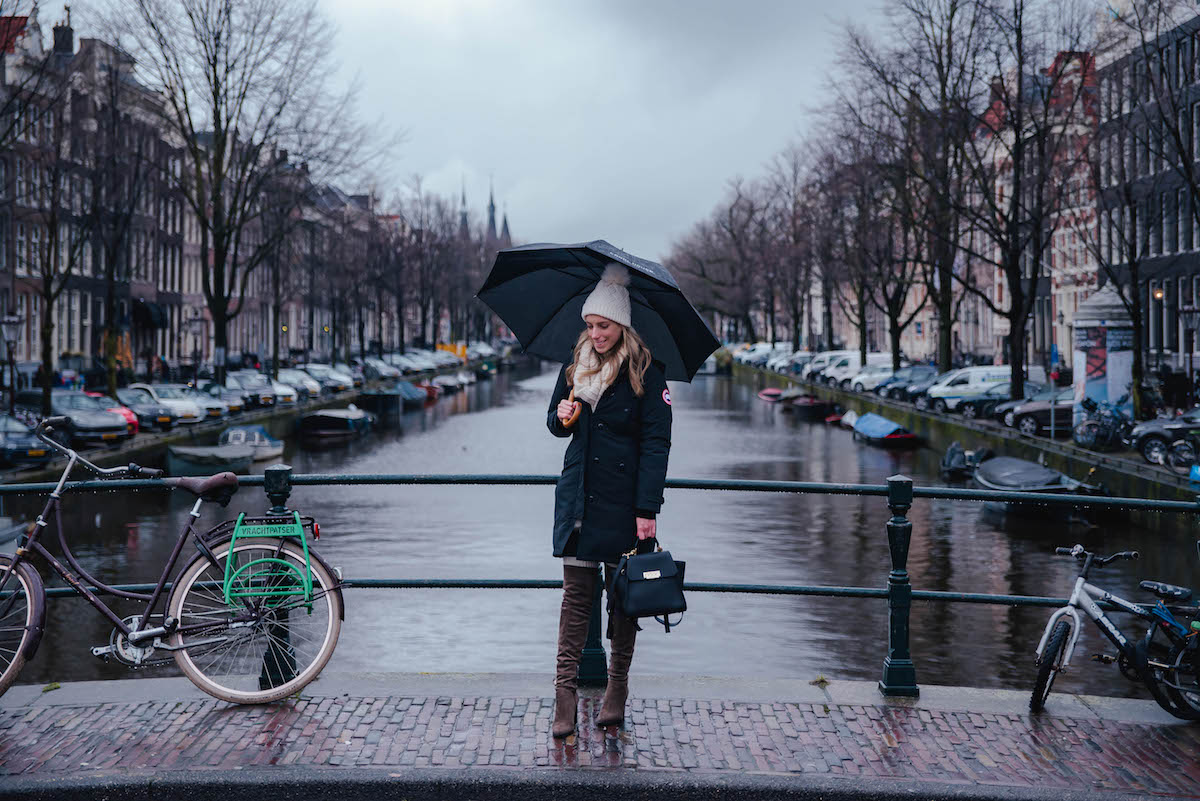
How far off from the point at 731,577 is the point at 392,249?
66461 mm

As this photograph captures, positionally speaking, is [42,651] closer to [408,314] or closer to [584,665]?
[584,665]

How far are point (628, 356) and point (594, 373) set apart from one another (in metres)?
0.15

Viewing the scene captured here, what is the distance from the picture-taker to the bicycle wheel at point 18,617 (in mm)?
5914

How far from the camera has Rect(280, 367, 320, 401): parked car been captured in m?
55.4

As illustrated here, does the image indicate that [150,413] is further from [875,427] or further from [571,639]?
[571,639]

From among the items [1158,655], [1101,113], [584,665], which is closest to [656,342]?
[584,665]

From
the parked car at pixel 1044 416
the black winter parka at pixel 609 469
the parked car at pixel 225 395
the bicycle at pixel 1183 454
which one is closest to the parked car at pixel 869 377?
the parked car at pixel 1044 416

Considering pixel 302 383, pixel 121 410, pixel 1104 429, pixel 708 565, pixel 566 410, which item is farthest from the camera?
pixel 302 383

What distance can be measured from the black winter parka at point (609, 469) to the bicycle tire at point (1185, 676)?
247cm

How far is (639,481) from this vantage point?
562 centimetres

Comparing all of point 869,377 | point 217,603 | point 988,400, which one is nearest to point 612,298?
point 217,603

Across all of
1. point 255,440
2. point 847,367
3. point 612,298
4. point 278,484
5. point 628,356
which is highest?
point 847,367

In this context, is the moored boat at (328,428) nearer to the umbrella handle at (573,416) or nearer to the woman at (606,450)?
the woman at (606,450)

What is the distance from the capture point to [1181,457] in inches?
987
